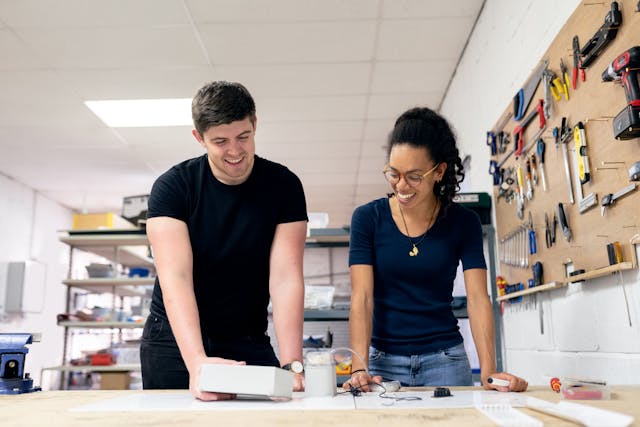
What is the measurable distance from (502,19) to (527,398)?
1.90 m

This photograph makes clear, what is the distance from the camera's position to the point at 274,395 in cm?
93

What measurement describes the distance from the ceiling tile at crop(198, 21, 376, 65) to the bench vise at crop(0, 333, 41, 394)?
81.5 inches

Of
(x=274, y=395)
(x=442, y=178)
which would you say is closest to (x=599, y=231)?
(x=442, y=178)

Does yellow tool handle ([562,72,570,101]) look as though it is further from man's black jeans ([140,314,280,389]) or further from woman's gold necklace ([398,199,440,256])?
man's black jeans ([140,314,280,389])

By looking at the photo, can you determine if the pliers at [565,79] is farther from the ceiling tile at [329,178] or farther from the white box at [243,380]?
the ceiling tile at [329,178]

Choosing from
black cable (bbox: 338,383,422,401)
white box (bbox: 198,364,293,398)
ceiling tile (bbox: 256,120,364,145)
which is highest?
ceiling tile (bbox: 256,120,364,145)

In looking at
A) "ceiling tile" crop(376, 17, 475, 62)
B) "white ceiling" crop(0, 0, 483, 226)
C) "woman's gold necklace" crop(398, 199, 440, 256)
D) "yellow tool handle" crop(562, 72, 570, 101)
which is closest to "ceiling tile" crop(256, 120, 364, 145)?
"white ceiling" crop(0, 0, 483, 226)

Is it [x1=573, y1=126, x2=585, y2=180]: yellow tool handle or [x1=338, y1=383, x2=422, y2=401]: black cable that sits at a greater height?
[x1=573, y1=126, x2=585, y2=180]: yellow tool handle

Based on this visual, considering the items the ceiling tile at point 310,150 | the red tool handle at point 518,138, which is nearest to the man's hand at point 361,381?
the red tool handle at point 518,138

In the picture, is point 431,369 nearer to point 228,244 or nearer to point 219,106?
point 228,244

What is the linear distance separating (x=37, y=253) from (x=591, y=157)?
603 cm

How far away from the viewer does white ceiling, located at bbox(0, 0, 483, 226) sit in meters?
2.82

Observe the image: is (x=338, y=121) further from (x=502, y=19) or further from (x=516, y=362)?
(x=516, y=362)

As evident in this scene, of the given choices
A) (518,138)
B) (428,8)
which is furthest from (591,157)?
(428,8)
